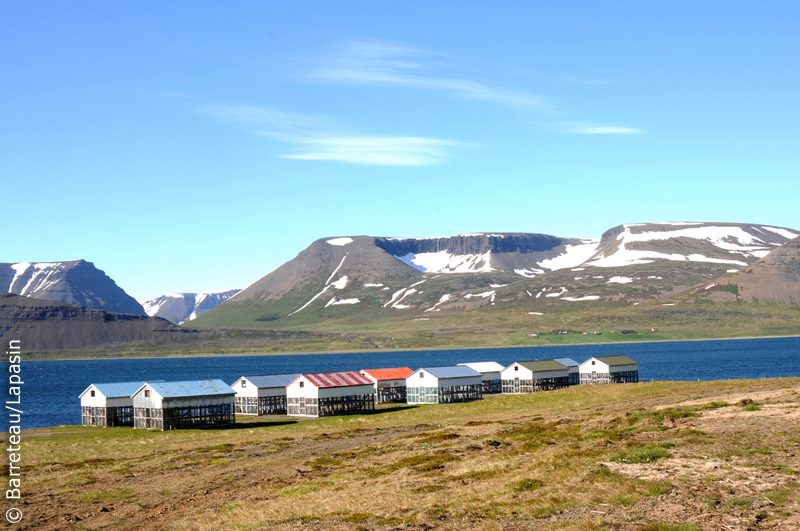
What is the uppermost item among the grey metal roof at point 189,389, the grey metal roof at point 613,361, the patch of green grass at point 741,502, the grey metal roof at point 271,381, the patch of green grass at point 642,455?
the patch of green grass at point 741,502

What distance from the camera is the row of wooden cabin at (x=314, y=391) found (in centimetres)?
9512

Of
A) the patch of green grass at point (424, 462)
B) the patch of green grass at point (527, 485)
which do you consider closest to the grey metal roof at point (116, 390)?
the patch of green grass at point (424, 462)

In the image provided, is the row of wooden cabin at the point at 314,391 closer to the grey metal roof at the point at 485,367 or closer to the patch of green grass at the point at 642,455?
the grey metal roof at the point at 485,367

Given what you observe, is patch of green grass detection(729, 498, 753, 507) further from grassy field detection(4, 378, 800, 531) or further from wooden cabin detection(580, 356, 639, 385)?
wooden cabin detection(580, 356, 639, 385)

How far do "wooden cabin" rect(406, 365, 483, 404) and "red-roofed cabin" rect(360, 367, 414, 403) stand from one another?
623cm

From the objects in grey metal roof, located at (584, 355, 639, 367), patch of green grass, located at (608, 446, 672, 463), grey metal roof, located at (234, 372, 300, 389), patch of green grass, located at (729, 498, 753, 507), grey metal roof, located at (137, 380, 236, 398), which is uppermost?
patch of green grass, located at (729, 498, 753, 507)

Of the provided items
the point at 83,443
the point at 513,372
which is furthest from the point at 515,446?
the point at 513,372

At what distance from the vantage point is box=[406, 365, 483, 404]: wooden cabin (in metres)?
122

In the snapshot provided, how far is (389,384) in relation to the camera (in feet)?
432

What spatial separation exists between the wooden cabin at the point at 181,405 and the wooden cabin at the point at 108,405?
6.21 m

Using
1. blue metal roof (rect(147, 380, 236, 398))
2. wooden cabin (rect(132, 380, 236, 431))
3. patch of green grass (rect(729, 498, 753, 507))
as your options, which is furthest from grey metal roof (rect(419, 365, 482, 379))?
patch of green grass (rect(729, 498, 753, 507))

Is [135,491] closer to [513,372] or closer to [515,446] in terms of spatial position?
[515,446]

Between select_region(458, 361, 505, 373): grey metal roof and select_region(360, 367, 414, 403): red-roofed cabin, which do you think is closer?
select_region(360, 367, 414, 403): red-roofed cabin

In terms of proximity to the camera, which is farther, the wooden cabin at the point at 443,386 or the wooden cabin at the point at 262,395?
the wooden cabin at the point at 443,386
